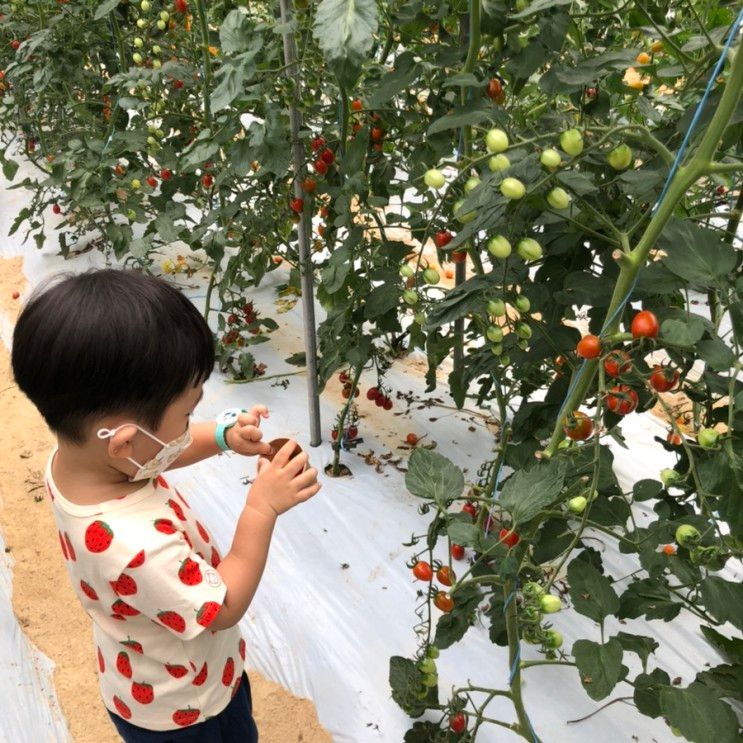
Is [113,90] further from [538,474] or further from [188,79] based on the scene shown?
[538,474]

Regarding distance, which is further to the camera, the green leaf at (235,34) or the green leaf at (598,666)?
the green leaf at (235,34)

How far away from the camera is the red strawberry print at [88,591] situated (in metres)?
0.85

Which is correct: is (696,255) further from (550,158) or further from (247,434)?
(247,434)

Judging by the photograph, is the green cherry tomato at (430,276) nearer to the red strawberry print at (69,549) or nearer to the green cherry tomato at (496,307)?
the green cherry tomato at (496,307)

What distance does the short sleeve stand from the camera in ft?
2.56

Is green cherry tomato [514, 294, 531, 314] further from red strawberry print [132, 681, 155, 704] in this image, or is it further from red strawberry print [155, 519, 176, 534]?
red strawberry print [132, 681, 155, 704]

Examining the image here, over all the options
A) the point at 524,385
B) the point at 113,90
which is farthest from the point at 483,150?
the point at 113,90

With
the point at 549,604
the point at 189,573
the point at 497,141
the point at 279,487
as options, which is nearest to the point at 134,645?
the point at 189,573

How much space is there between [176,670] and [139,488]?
24 cm

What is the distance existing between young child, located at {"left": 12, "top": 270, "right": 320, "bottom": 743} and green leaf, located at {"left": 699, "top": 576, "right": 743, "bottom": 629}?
46 centimetres

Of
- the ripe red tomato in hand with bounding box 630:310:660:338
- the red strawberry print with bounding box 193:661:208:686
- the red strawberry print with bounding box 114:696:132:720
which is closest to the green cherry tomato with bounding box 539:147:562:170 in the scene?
the ripe red tomato in hand with bounding box 630:310:660:338

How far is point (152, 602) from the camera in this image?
0.79 metres

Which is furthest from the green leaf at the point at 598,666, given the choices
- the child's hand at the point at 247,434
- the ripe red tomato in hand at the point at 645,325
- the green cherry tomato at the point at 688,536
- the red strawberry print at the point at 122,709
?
the red strawberry print at the point at 122,709

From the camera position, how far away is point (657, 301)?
0.99m
